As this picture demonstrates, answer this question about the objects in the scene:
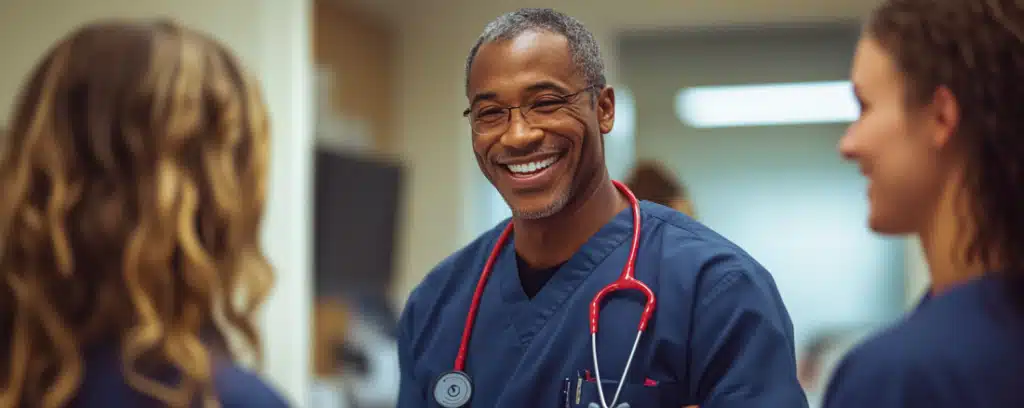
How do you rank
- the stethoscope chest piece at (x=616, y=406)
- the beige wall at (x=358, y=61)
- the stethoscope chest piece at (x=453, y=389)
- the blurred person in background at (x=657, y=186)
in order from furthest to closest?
the beige wall at (x=358, y=61)
the blurred person in background at (x=657, y=186)
the stethoscope chest piece at (x=453, y=389)
the stethoscope chest piece at (x=616, y=406)

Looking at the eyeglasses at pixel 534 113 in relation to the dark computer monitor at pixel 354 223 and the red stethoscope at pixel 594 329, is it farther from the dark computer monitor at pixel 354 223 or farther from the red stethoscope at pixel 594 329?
the dark computer monitor at pixel 354 223

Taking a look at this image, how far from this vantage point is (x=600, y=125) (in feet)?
4.72

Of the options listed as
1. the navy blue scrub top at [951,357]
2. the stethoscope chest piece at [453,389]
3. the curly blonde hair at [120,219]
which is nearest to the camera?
the navy blue scrub top at [951,357]

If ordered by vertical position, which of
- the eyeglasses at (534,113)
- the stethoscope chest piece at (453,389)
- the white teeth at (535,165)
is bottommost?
the stethoscope chest piece at (453,389)

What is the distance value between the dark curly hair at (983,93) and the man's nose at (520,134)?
0.59 m

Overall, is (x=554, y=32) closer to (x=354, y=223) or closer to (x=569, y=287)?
(x=569, y=287)

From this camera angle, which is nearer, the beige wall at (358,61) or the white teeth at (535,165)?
the white teeth at (535,165)

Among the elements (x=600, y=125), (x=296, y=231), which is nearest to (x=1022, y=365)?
(x=600, y=125)

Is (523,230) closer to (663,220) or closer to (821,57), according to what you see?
(663,220)

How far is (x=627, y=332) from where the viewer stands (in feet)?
4.28

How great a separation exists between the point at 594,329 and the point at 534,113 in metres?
0.28

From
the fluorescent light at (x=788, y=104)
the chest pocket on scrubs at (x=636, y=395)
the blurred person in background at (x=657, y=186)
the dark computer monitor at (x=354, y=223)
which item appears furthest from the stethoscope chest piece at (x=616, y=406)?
the fluorescent light at (x=788, y=104)

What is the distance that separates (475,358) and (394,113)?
362cm

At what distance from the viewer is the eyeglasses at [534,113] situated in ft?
4.49
